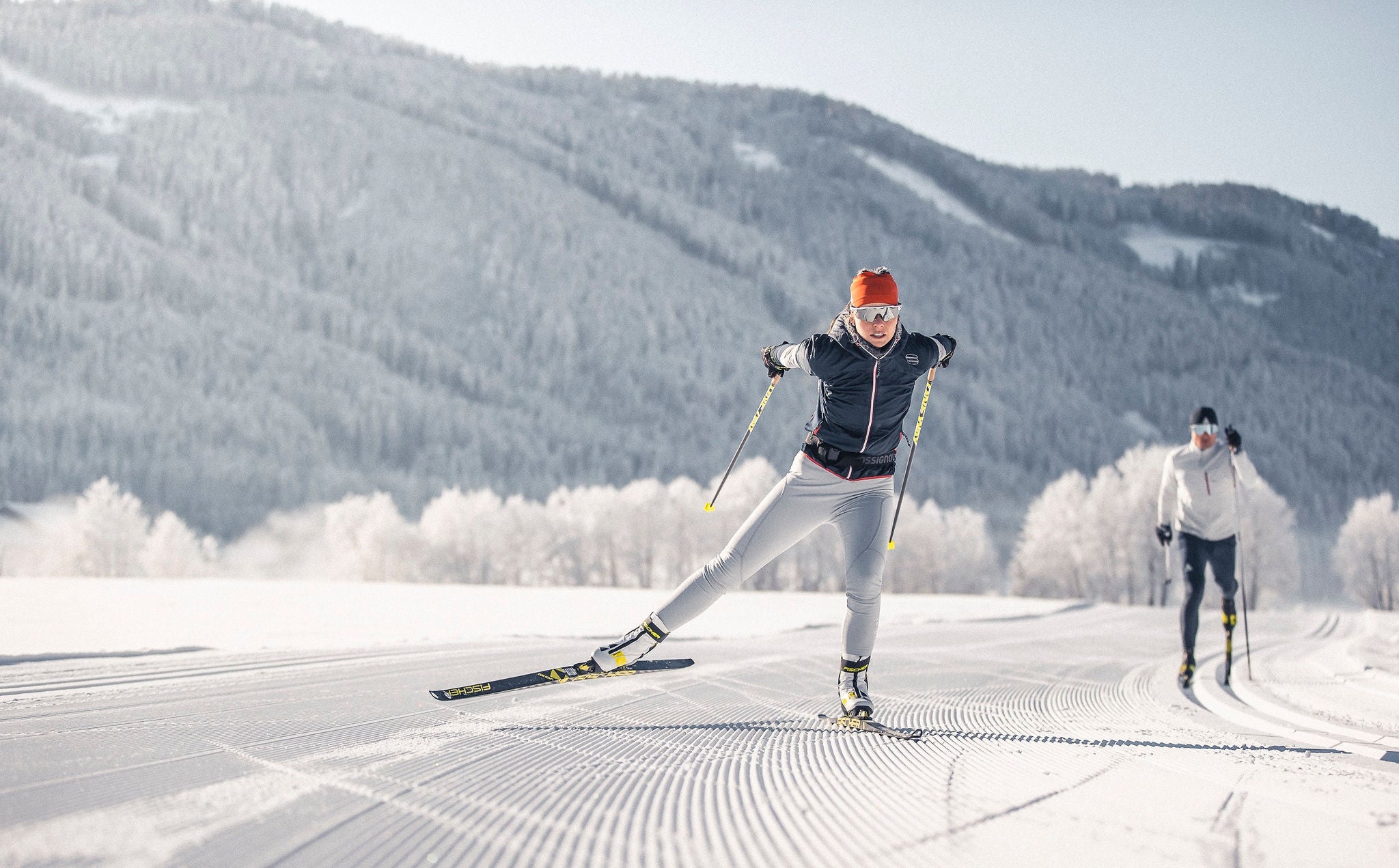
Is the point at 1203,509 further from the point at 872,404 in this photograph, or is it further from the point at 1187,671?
the point at 872,404

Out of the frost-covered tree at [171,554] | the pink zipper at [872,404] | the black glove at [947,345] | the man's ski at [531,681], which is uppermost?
→ the black glove at [947,345]

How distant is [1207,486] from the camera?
24.3 feet

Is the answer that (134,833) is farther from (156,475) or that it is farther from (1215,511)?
(156,475)

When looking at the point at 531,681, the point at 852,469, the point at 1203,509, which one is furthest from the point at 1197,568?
the point at 531,681

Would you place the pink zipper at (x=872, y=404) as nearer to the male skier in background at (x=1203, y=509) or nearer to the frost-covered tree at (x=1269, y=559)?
the male skier in background at (x=1203, y=509)

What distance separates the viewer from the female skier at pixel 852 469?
15.2ft

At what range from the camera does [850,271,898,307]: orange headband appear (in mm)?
4594

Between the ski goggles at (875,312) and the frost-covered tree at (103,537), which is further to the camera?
the frost-covered tree at (103,537)

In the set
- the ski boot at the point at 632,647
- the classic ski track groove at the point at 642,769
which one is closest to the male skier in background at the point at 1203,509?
the classic ski track groove at the point at 642,769

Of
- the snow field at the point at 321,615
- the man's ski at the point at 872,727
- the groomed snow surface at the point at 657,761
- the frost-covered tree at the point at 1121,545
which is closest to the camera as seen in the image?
the groomed snow surface at the point at 657,761

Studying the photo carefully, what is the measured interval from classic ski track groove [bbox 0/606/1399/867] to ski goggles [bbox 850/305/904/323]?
217 cm

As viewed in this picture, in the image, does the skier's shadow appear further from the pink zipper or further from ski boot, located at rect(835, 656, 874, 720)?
the pink zipper

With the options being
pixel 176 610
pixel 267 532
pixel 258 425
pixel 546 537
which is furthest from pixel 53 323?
pixel 176 610

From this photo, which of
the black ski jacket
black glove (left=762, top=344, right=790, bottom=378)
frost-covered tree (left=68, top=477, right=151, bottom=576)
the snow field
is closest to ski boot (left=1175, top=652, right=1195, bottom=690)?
the black ski jacket
